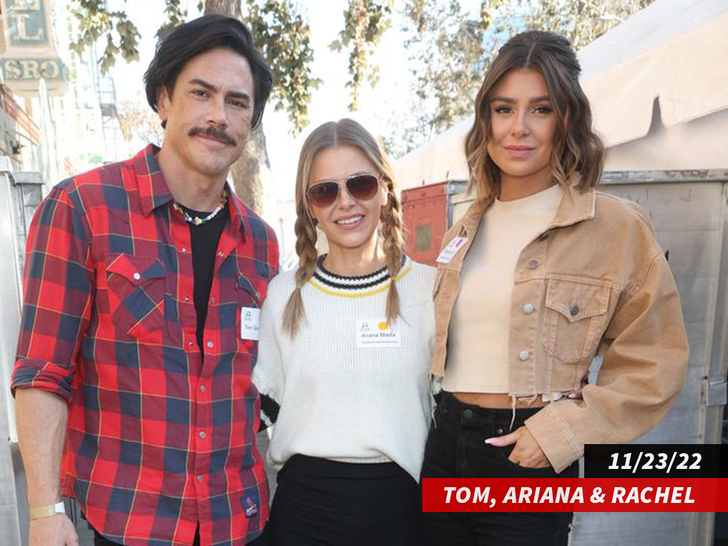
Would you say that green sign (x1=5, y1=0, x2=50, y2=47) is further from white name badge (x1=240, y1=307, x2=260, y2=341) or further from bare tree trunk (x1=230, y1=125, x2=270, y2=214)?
white name badge (x1=240, y1=307, x2=260, y2=341)

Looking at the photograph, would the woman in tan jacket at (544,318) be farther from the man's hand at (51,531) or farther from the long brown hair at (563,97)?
the man's hand at (51,531)

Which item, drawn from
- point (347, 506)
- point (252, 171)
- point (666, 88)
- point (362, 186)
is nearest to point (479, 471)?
point (347, 506)

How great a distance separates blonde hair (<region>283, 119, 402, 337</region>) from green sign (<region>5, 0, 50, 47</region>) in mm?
9859

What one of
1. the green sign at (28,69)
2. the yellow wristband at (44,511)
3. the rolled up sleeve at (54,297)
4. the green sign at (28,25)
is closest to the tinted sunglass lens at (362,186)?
the rolled up sleeve at (54,297)

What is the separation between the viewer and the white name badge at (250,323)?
6.08 feet

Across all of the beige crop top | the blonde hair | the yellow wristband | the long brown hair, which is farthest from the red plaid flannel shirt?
the long brown hair

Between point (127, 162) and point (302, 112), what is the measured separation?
4202 mm

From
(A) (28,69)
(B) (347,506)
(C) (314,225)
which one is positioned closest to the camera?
(B) (347,506)

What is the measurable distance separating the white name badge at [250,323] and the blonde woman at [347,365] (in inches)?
2.6

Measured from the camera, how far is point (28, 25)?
9.70m

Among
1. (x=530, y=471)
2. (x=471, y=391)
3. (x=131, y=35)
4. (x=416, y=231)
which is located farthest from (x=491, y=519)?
(x=131, y=35)

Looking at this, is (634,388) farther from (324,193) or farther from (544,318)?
(324,193)

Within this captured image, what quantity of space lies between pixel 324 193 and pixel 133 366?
34.0 inches

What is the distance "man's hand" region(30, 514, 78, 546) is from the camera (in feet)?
4.96
